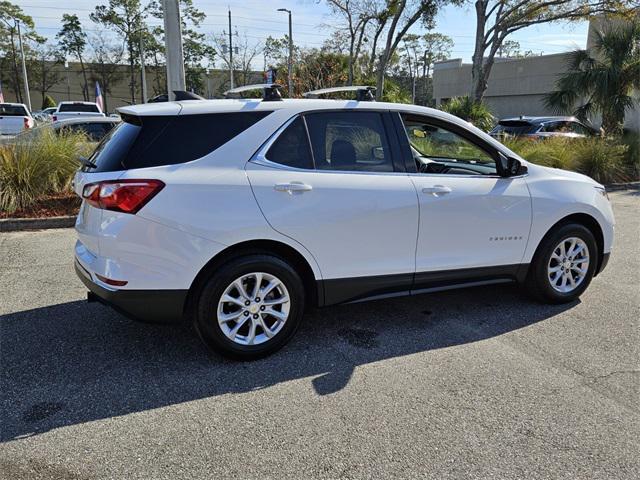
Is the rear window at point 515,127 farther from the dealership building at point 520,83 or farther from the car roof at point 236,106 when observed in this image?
the dealership building at point 520,83

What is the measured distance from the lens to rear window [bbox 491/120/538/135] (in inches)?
612

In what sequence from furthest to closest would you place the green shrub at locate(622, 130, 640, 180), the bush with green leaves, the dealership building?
the dealership building < the green shrub at locate(622, 130, 640, 180) < the bush with green leaves

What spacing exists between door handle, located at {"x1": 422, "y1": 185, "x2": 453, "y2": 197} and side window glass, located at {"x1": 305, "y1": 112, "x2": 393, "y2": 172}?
32 centimetres

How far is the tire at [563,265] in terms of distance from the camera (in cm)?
457

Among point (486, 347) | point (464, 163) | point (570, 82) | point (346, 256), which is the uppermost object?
point (570, 82)

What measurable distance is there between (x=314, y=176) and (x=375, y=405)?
1.55 meters

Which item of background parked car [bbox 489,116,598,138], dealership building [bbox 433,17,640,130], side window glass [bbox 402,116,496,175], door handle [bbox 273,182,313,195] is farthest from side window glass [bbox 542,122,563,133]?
dealership building [bbox 433,17,640,130]

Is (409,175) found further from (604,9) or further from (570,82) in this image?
(604,9)

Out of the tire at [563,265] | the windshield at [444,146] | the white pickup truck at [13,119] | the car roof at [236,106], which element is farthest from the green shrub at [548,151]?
the white pickup truck at [13,119]

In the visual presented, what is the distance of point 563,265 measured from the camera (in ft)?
15.4

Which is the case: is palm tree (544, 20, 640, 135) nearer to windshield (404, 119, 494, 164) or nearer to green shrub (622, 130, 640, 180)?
green shrub (622, 130, 640, 180)

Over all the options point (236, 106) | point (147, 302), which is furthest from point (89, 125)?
point (147, 302)

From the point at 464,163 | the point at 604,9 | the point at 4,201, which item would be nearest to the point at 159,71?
the point at 604,9

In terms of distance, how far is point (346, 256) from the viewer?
12.3 ft
